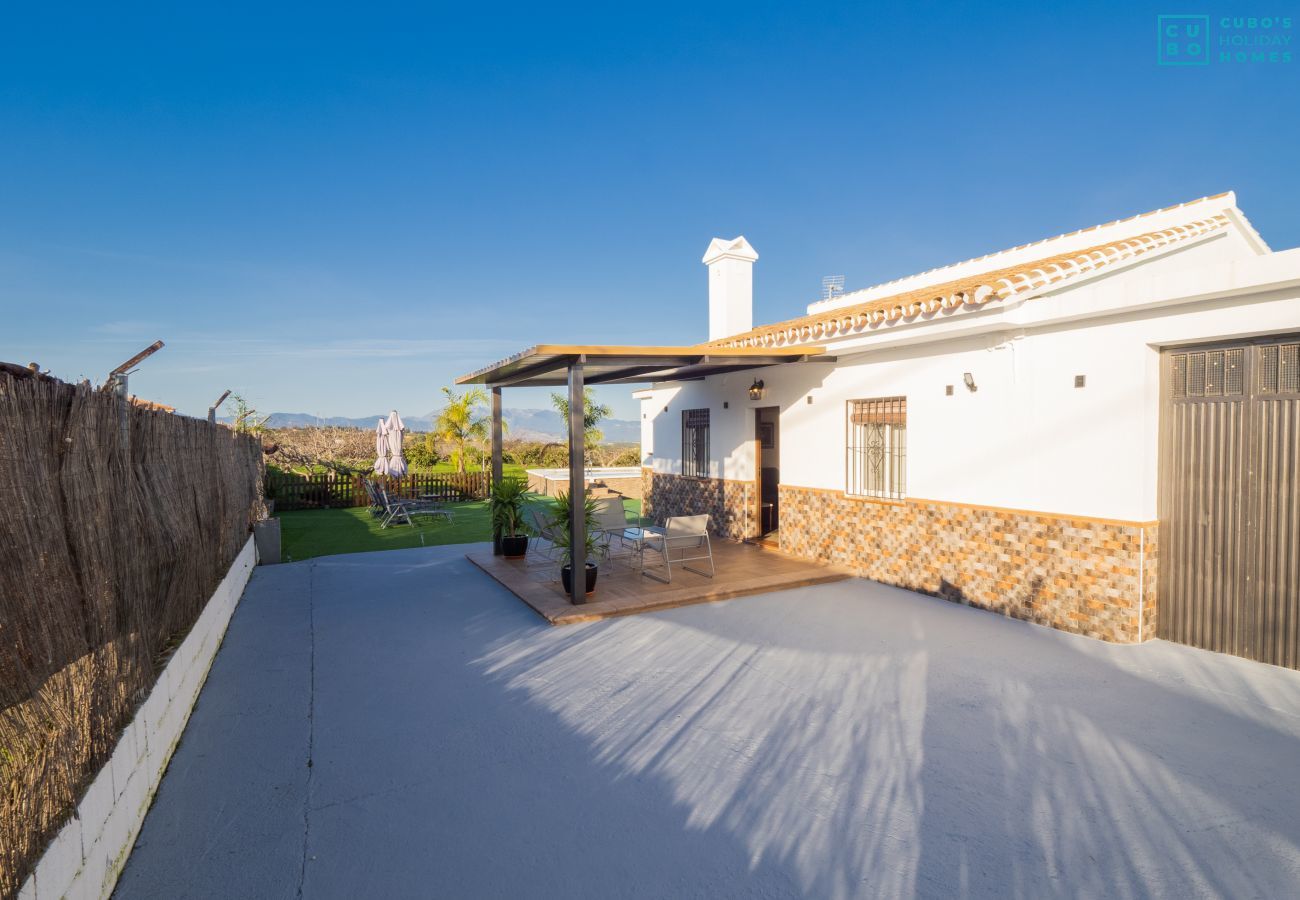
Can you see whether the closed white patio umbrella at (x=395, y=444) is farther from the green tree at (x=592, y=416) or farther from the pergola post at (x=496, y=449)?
the green tree at (x=592, y=416)

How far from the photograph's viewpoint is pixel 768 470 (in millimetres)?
13039

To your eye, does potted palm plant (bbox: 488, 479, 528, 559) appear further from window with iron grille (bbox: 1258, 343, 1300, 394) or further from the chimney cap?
window with iron grille (bbox: 1258, 343, 1300, 394)

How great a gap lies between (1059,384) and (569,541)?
5742 mm

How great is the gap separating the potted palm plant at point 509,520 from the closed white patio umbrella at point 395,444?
6867 mm

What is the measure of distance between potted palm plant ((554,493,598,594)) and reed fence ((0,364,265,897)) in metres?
3.95

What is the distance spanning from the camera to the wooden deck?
24.5 feet

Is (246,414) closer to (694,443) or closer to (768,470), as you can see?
(694,443)

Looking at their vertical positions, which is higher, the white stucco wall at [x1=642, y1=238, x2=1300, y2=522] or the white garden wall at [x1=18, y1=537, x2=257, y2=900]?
the white stucco wall at [x1=642, y1=238, x2=1300, y2=522]

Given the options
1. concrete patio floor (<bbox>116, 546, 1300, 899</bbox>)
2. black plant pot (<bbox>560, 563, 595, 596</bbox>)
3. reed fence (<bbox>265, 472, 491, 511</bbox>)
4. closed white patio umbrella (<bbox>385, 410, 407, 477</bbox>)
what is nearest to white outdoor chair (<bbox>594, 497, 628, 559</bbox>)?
black plant pot (<bbox>560, 563, 595, 596</bbox>)

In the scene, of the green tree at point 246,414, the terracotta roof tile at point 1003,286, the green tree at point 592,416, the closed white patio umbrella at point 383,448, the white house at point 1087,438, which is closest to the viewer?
the white house at point 1087,438

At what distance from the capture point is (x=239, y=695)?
5.21 m

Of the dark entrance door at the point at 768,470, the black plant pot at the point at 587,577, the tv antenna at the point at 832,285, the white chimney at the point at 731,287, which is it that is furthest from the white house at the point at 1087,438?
the tv antenna at the point at 832,285

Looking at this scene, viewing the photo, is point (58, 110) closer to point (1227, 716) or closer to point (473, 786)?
point (473, 786)

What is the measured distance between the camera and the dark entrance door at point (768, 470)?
12008 millimetres
